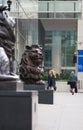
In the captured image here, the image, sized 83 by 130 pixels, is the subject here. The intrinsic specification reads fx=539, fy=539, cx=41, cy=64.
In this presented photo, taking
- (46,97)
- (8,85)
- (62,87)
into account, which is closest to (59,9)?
(62,87)

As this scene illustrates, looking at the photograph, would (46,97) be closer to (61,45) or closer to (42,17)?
(42,17)

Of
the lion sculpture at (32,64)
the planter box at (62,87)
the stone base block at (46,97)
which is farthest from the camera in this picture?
the planter box at (62,87)

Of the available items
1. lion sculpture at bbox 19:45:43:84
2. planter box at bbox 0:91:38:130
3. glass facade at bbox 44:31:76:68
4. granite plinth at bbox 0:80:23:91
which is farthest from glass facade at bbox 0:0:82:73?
planter box at bbox 0:91:38:130

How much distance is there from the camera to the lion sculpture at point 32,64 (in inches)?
808

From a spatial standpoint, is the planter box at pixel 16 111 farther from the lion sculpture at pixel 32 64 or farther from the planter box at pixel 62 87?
the planter box at pixel 62 87

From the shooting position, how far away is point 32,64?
20.8 metres

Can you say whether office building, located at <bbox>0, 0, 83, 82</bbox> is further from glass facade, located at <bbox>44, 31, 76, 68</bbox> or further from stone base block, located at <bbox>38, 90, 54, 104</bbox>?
stone base block, located at <bbox>38, 90, 54, 104</bbox>

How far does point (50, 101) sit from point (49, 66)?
48.1 meters

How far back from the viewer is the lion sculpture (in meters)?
20.5

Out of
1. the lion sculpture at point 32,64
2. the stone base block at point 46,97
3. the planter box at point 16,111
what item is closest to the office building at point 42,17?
the lion sculpture at point 32,64

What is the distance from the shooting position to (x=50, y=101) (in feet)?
64.5

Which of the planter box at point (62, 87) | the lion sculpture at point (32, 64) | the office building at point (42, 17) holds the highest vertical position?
the office building at point (42, 17)

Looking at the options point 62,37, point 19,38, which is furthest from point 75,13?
point 62,37

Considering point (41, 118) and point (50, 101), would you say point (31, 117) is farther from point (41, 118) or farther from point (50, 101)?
point (50, 101)
